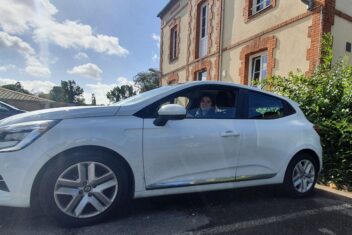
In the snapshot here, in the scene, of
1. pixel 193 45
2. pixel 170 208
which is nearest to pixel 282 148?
pixel 170 208

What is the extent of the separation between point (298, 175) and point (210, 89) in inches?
68.3

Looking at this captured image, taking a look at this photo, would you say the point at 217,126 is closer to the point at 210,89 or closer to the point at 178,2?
the point at 210,89

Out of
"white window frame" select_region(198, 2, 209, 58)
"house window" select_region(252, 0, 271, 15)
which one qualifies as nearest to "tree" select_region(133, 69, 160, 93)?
"white window frame" select_region(198, 2, 209, 58)

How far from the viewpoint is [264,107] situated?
4238 millimetres

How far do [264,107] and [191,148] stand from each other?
1.33 meters

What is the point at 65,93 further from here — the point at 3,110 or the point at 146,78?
the point at 3,110

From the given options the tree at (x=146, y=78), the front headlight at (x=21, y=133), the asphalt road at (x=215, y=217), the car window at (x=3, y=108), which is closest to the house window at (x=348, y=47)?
the asphalt road at (x=215, y=217)

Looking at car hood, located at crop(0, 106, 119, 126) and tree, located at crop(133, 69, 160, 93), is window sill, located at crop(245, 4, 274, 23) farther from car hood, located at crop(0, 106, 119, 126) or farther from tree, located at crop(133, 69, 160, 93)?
tree, located at crop(133, 69, 160, 93)

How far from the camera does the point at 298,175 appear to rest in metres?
4.41

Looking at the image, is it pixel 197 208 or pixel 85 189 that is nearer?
pixel 85 189

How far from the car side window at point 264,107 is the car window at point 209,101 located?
0.24m

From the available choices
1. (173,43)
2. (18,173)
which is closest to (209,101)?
(18,173)

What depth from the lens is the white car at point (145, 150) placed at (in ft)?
9.54

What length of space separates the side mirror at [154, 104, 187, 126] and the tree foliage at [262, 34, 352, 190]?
3171 millimetres
